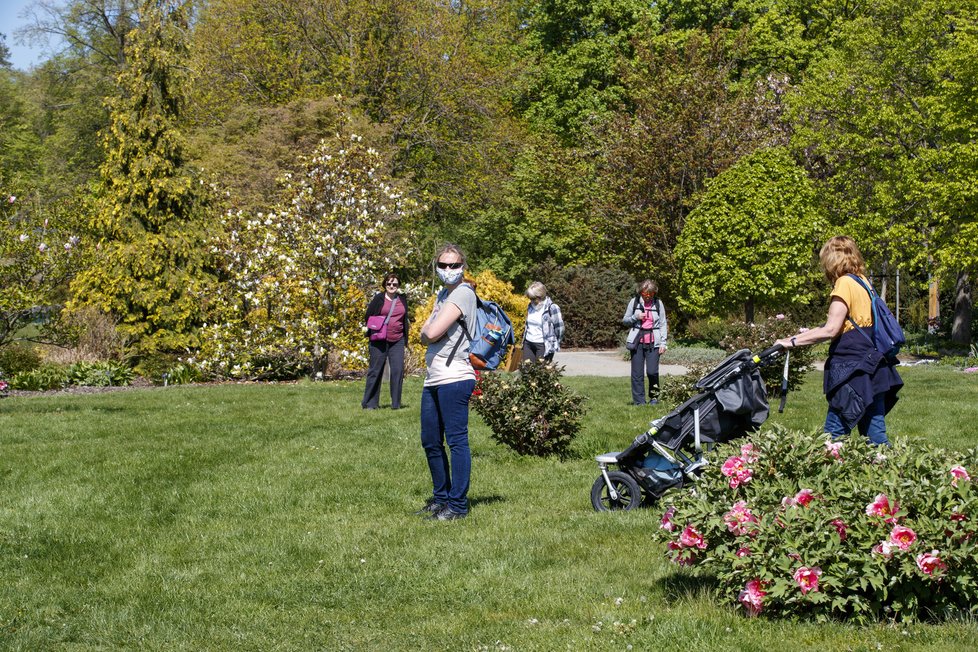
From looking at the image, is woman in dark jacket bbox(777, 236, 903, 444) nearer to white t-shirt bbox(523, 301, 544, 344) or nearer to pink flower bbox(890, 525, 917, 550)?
pink flower bbox(890, 525, 917, 550)

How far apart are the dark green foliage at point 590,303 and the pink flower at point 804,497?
26809 mm

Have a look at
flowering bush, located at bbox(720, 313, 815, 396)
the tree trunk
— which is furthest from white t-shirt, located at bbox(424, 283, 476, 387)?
the tree trunk

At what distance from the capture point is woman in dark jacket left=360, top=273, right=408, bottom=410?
13.4m

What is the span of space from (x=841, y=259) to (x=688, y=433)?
1621 millimetres

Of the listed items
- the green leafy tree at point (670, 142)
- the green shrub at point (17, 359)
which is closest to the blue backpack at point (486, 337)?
the green shrub at point (17, 359)

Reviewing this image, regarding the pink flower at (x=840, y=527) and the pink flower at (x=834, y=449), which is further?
the pink flower at (x=834, y=449)

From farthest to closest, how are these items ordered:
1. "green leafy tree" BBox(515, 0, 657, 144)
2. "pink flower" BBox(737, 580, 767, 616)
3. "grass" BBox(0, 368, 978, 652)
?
1. "green leafy tree" BBox(515, 0, 657, 144)
2. "grass" BBox(0, 368, 978, 652)
3. "pink flower" BBox(737, 580, 767, 616)

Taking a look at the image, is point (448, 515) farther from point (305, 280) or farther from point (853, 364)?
point (305, 280)

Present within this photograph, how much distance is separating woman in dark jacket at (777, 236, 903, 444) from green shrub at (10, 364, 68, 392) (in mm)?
15298

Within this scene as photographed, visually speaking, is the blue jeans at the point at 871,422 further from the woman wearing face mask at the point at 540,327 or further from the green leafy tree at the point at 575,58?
the green leafy tree at the point at 575,58

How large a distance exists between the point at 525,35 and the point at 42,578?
1525 inches

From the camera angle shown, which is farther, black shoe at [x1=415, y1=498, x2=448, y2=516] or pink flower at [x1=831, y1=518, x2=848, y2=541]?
black shoe at [x1=415, y1=498, x2=448, y2=516]

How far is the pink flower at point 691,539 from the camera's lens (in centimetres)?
490

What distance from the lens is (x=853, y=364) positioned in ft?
23.1
